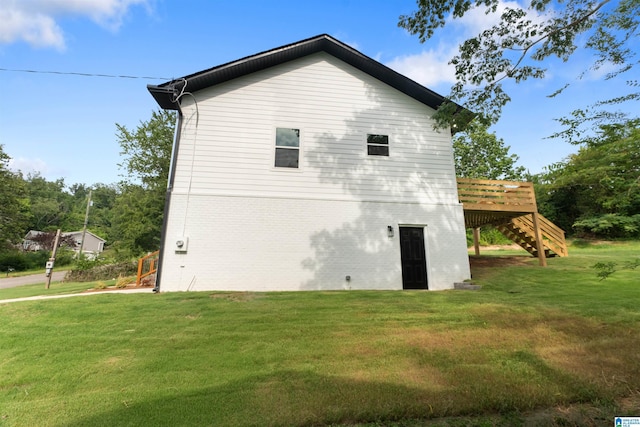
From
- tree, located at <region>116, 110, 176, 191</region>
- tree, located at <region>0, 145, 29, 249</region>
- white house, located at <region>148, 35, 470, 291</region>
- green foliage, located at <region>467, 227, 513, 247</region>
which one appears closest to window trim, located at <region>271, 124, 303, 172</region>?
Answer: white house, located at <region>148, 35, 470, 291</region>

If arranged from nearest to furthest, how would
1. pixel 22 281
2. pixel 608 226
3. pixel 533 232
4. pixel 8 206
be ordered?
pixel 533 232, pixel 22 281, pixel 608 226, pixel 8 206

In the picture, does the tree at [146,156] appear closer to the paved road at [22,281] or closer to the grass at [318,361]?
the paved road at [22,281]

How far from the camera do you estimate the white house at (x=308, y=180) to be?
784 cm

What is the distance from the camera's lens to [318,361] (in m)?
3.60

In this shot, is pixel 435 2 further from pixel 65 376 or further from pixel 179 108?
pixel 65 376

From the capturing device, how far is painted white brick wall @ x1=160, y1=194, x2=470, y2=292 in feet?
25.2

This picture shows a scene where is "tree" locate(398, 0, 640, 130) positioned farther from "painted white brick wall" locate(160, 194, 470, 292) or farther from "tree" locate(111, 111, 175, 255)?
"tree" locate(111, 111, 175, 255)

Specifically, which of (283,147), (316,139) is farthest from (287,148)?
(316,139)

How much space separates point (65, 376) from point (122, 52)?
401 inches

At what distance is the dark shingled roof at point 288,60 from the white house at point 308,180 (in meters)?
0.04

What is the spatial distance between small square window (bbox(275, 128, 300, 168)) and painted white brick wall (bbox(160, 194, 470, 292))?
1.19 m

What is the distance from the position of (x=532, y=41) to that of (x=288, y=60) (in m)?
6.52

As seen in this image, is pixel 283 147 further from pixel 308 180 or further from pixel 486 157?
pixel 486 157

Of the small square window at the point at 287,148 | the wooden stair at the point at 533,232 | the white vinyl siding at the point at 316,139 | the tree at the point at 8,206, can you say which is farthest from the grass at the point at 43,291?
the tree at the point at 8,206
